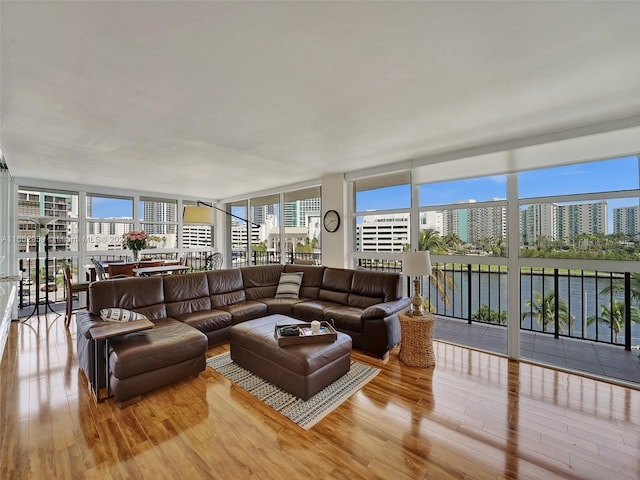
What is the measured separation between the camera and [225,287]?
4203mm

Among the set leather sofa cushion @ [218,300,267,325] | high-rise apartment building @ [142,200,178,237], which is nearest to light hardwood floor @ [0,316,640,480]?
leather sofa cushion @ [218,300,267,325]

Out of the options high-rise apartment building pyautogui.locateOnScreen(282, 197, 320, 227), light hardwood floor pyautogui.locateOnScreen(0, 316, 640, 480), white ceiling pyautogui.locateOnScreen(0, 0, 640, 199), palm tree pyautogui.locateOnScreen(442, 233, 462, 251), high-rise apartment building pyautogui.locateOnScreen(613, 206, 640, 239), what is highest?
white ceiling pyautogui.locateOnScreen(0, 0, 640, 199)

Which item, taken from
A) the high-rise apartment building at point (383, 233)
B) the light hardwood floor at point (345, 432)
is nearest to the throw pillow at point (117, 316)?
the light hardwood floor at point (345, 432)

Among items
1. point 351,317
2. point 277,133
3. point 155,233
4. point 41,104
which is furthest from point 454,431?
point 155,233

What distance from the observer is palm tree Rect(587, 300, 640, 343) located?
2979 mm

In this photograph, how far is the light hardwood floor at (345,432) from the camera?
1.65m

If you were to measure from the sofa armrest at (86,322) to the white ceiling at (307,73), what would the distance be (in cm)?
189

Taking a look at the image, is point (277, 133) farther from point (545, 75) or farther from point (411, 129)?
point (545, 75)

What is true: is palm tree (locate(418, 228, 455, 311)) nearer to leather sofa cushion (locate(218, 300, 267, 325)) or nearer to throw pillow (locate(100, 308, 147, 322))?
leather sofa cushion (locate(218, 300, 267, 325))

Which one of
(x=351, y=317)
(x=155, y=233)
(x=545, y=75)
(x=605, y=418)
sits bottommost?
(x=605, y=418)

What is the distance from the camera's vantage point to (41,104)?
2.34 m

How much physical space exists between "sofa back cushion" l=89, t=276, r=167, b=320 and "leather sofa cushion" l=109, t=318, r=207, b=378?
654 millimetres

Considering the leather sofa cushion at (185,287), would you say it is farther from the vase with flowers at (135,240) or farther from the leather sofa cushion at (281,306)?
the vase with flowers at (135,240)

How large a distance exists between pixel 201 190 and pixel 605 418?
23.5 feet
